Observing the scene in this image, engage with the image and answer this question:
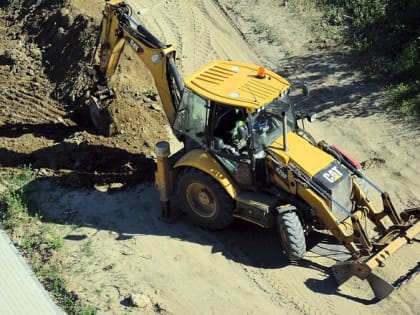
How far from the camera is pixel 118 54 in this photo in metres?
13.8

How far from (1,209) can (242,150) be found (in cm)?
463

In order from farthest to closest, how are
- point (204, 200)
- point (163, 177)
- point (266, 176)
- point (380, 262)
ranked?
→ point (163, 177)
point (204, 200)
point (266, 176)
point (380, 262)

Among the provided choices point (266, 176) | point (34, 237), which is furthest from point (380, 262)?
point (34, 237)

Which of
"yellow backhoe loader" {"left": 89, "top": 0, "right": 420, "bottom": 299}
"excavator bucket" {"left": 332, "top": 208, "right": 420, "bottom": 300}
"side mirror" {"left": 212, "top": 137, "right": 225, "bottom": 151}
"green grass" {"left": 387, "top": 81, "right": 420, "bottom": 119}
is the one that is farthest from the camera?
"green grass" {"left": 387, "top": 81, "right": 420, "bottom": 119}

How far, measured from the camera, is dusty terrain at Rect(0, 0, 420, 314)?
1103 cm

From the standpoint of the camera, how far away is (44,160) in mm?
13820

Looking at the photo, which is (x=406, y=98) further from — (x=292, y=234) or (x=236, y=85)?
(x=292, y=234)

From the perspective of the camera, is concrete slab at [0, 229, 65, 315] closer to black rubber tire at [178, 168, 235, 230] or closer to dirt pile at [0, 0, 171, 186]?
dirt pile at [0, 0, 171, 186]

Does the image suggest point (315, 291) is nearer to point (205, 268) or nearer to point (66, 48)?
point (205, 268)

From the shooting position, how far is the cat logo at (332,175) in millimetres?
10945

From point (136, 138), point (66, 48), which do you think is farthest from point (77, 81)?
point (136, 138)

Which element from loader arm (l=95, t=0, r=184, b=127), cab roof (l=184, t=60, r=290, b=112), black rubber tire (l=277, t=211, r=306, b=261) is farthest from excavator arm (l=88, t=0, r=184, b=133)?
black rubber tire (l=277, t=211, r=306, b=261)

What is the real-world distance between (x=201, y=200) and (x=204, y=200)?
6 centimetres

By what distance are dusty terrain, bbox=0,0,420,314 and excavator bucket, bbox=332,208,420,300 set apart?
0.24 metres
